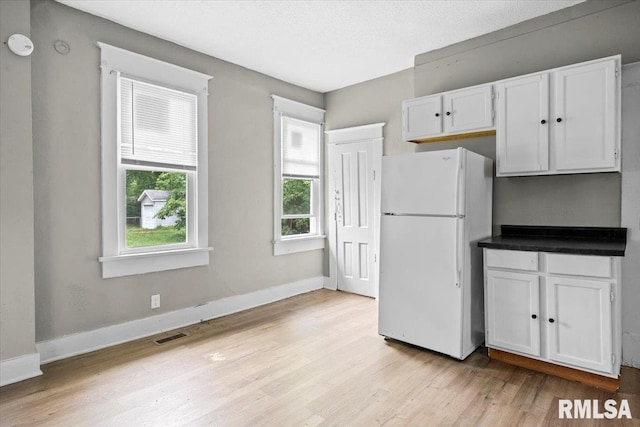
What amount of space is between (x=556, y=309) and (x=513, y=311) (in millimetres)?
273

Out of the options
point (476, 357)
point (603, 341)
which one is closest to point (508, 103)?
point (603, 341)

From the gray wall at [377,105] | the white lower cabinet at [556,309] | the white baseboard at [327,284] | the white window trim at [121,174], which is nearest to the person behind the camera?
the white lower cabinet at [556,309]

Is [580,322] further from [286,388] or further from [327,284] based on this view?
[327,284]

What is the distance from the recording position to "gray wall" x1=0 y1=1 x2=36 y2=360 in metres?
2.43

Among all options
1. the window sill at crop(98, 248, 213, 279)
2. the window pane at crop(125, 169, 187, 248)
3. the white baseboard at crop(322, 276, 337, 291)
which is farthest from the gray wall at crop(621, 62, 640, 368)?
the window pane at crop(125, 169, 187, 248)

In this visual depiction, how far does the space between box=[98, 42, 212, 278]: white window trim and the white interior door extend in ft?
6.20

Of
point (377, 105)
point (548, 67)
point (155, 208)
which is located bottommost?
point (155, 208)

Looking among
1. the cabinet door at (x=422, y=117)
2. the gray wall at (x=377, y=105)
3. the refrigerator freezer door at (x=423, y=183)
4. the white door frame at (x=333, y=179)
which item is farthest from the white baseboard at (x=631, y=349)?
the gray wall at (x=377, y=105)

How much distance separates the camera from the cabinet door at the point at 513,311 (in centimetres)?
256

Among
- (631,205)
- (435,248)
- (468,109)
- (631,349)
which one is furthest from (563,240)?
(468,109)

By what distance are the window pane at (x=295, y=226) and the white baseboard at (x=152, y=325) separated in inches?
26.6

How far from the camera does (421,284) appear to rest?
115 inches

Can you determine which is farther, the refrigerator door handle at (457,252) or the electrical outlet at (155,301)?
the electrical outlet at (155,301)

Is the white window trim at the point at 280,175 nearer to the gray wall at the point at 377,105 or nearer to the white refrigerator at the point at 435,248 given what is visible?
the gray wall at the point at 377,105
